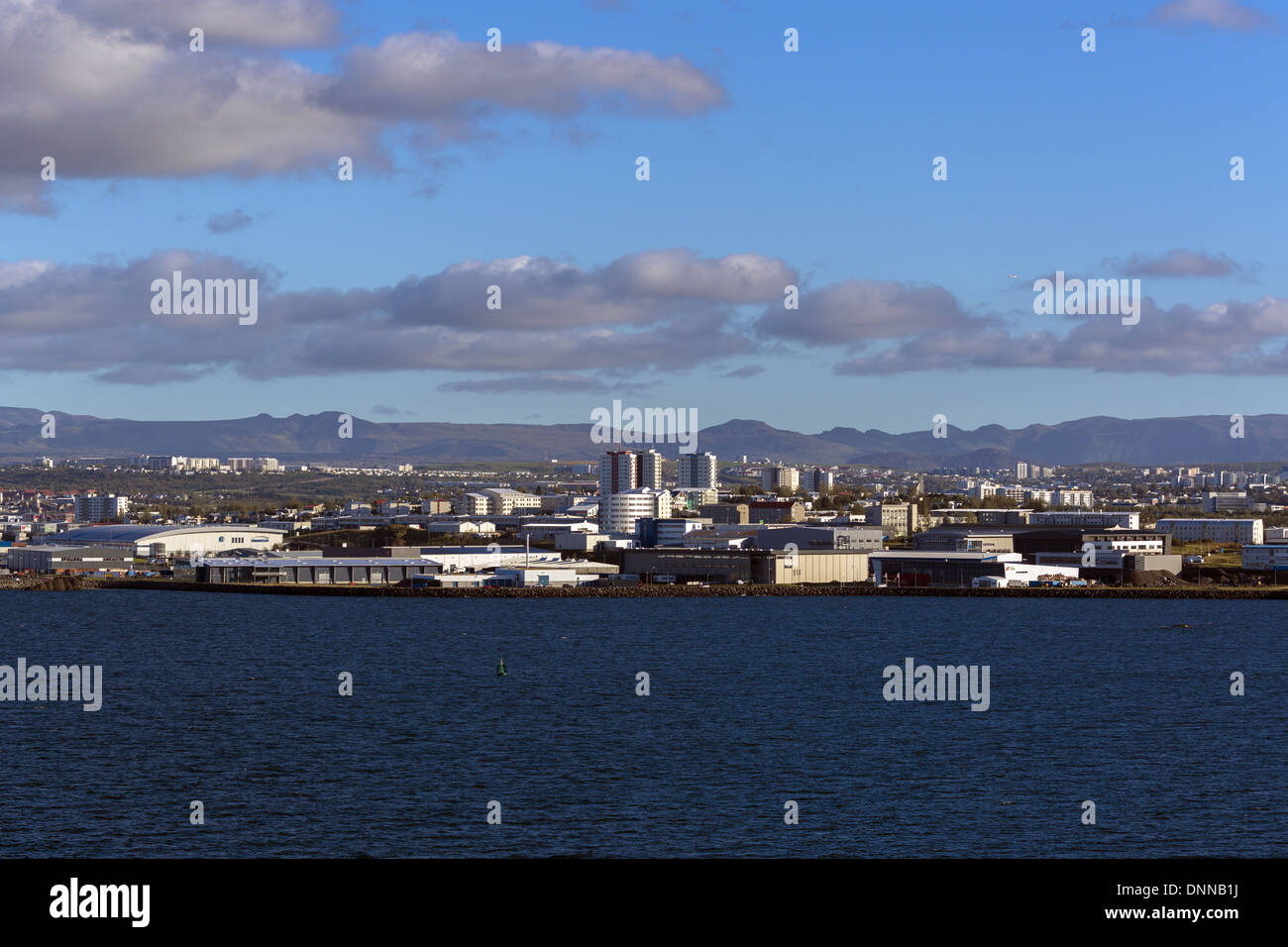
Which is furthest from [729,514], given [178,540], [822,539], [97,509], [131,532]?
[97,509]

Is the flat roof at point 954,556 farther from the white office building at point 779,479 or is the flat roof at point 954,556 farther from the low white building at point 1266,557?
the white office building at point 779,479

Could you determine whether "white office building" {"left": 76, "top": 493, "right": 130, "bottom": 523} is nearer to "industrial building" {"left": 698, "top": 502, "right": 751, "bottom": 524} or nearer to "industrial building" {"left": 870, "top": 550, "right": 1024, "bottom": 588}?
"industrial building" {"left": 698, "top": 502, "right": 751, "bottom": 524}

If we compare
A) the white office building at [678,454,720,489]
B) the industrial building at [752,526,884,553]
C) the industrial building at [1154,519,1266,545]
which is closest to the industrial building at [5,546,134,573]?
the industrial building at [752,526,884,553]

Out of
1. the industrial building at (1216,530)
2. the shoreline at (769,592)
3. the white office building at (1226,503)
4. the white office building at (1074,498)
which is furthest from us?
the white office building at (1074,498)

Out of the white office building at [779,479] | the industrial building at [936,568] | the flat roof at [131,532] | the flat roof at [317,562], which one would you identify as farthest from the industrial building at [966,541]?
the white office building at [779,479]

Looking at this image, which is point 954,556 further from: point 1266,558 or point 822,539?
point 1266,558
